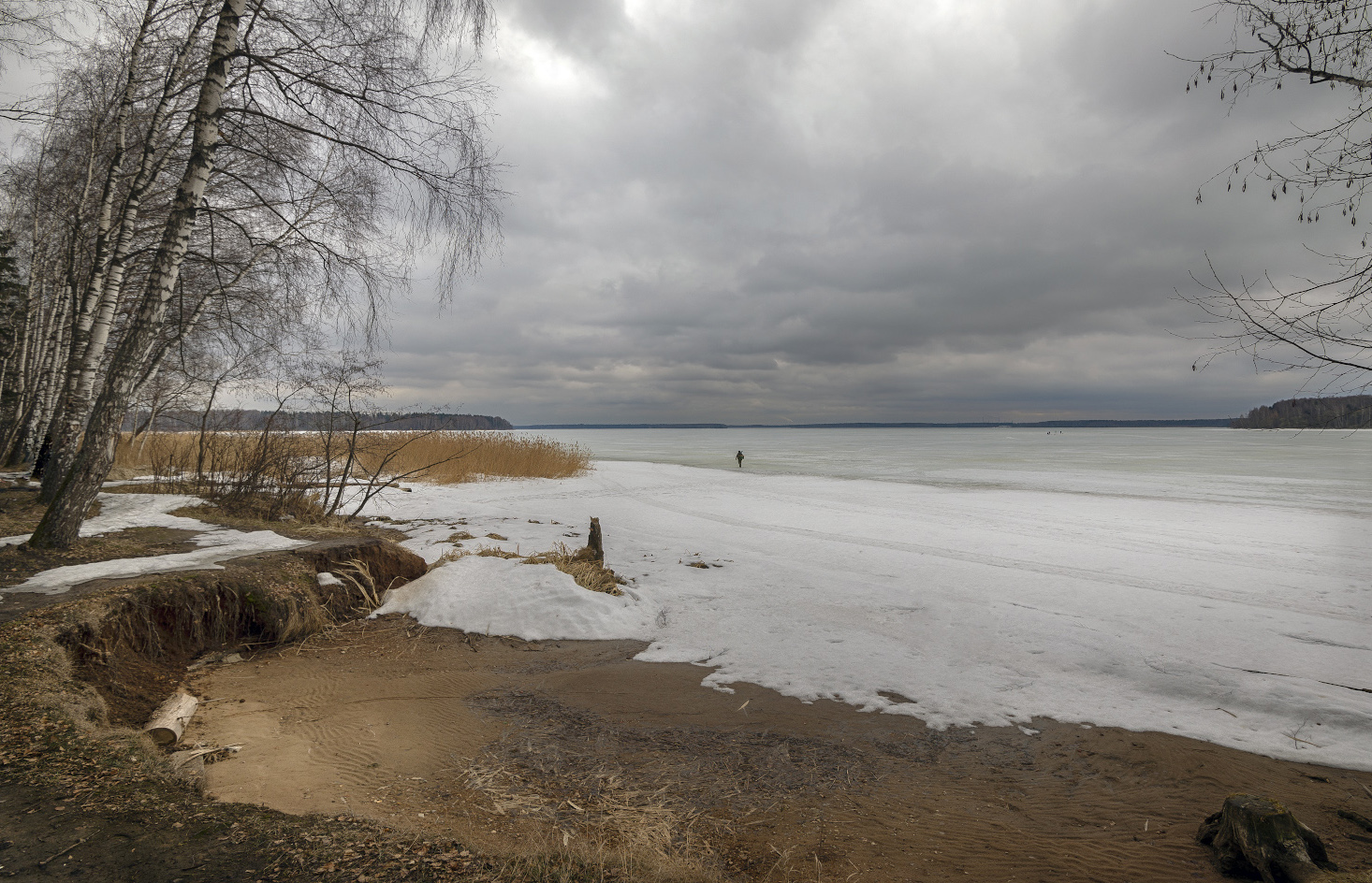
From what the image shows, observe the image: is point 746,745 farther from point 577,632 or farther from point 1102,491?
point 1102,491

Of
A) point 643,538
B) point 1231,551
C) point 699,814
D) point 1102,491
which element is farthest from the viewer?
point 1102,491

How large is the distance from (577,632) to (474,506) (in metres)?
9.16

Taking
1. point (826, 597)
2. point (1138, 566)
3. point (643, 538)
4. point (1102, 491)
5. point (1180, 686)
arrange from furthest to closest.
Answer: point (1102, 491) → point (643, 538) → point (1138, 566) → point (826, 597) → point (1180, 686)

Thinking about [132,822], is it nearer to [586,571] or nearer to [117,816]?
[117,816]

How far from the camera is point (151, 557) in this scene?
5.62m

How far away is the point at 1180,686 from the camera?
5.04m

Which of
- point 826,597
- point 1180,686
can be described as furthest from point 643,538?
point 1180,686

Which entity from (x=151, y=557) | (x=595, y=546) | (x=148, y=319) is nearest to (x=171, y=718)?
(x=151, y=557)

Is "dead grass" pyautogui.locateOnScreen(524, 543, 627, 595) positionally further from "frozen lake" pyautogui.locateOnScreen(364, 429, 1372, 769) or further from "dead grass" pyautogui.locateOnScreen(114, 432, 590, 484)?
"dead grass" pyautogui.locateOnScreen(114, 432, 590, 484)

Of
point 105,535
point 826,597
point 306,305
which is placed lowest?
point 826,597

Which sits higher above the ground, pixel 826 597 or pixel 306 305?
pixel 306 305

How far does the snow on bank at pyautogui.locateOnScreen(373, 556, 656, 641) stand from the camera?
617cm

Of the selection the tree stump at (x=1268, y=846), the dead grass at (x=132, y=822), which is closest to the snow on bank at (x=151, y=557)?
the dead grass at (x=132, y=822)

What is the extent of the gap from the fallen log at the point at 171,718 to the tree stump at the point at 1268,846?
205 inches
